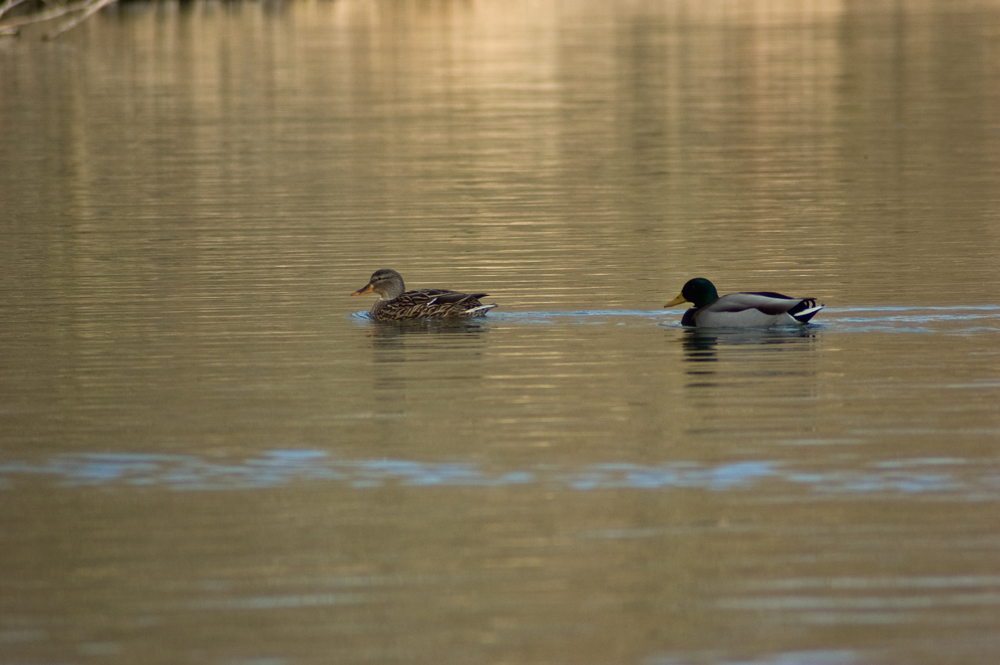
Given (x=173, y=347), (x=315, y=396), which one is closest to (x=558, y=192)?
(x=173, y=347)

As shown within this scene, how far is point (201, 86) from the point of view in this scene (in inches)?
2344

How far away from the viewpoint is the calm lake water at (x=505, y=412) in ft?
29.8

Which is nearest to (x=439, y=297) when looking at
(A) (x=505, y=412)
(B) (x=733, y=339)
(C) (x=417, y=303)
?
(C) (x=417, y=303)

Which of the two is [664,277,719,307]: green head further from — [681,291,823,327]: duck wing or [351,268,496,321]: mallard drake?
[351,268,496,321]: mallard drake

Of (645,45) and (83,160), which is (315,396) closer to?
(83,160)

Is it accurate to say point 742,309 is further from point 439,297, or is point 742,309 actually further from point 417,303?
point 417,303

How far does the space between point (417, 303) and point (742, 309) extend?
344cm

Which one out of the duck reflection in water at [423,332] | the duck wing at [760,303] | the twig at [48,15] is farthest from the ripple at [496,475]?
the twig at [48,15]

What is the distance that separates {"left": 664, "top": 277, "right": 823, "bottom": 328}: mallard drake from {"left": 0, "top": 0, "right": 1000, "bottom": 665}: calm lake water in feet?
0.68

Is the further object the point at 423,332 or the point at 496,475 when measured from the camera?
the point at 423,332

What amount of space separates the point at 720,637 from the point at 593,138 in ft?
110

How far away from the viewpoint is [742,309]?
56.3 ft

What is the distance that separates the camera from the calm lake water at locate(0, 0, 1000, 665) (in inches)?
358

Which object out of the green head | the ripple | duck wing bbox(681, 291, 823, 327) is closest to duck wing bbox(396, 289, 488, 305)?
the green head
